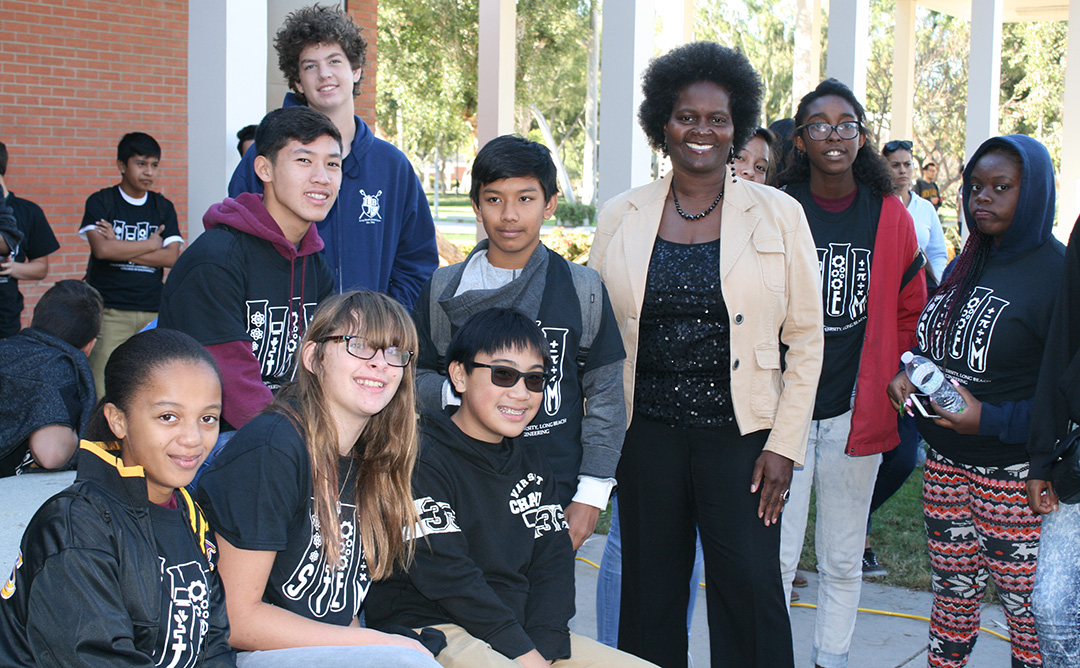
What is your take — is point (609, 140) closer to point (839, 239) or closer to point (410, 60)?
point (839, 239)

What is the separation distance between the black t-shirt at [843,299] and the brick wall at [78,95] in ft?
23.7

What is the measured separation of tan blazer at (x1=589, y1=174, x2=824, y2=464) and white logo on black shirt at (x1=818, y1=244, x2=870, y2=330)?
0.50m

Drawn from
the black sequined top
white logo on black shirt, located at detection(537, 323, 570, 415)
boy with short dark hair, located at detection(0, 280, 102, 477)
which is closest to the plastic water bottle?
the black sequined top

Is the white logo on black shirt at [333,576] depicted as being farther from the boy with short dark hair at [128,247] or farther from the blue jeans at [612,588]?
the boy with short dark hair at [128,247]

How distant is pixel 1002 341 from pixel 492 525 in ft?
5.86

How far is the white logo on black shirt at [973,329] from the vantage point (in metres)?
3.15

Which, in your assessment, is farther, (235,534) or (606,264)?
(606,264)

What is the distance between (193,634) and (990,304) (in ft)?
8.59

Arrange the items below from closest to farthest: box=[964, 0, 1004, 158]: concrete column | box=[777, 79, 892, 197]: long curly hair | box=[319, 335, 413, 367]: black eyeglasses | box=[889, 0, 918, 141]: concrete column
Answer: box=[319, 335, 413, 367]: black eyeglasses < box=[777, 79, 892, 197]: long curly hair < box=[964, 0, 1004, 158]: concrete column < box=[889, 0, 918, 141]: concrete column

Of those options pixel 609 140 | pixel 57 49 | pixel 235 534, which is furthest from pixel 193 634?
pixel 57 49

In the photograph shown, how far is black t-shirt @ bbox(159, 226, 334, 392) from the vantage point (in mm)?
2688

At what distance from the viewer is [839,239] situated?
361cm

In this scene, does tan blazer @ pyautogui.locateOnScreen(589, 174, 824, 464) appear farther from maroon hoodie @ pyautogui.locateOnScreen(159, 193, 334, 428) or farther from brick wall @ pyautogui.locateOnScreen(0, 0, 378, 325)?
brick wall @ pyautogui.locateOnScreen(0, 0, 378, 325)

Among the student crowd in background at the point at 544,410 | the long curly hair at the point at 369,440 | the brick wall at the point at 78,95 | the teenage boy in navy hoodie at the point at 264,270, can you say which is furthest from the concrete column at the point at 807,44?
the long curly hair at the point at 369,440
